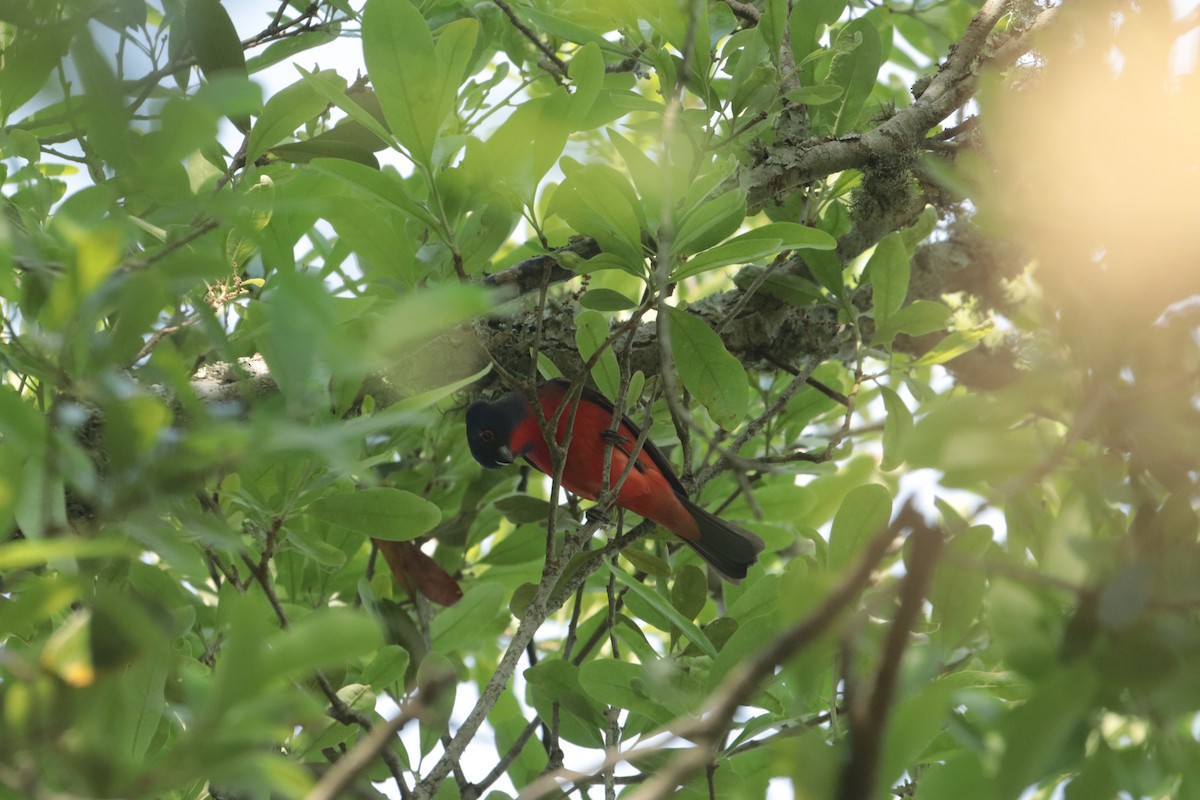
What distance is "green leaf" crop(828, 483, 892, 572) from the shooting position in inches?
79.8

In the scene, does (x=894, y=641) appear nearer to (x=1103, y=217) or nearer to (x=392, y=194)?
(x=1103, y=217)

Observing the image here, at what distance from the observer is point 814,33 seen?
9.23 feet

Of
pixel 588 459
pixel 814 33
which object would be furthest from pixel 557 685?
pixel 588 459

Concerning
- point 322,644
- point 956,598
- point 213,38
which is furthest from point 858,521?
point 213,38

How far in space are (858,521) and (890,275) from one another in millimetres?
902

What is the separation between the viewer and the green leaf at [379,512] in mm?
2312

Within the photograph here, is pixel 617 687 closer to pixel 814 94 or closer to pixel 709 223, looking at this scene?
pixel 709 223

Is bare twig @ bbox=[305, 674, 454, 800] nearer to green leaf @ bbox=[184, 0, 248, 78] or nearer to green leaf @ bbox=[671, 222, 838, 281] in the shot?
green leaf @ bbox=[671, 222, 838, 281]

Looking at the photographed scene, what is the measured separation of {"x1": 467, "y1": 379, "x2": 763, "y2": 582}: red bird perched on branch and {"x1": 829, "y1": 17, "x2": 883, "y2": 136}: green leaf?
123 centimetres

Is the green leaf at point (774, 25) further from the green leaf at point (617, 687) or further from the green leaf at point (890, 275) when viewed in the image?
the green leaf at point (617, 687)

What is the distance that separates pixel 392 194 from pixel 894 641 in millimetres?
1543

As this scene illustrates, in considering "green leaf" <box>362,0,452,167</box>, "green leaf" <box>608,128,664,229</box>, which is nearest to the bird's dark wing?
"green leaf" <box>608,128,664,229</box>

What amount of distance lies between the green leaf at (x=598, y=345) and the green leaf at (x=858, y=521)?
0.71 m

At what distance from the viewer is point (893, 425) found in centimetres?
283
